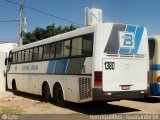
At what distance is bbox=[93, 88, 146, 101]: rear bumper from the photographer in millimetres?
12547

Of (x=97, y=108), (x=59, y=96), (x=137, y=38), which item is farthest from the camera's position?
(x=59, y=96)

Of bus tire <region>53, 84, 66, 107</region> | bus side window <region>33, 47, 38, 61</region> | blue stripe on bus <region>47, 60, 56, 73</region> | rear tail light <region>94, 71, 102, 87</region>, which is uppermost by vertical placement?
bus side window <region>33, 47, 38, 61</region>

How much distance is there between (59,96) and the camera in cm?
1578

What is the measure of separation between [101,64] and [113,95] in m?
1.17

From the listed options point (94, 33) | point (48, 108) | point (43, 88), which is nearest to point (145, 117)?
point (94, 33)

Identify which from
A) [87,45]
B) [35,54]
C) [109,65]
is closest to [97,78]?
[109,65]

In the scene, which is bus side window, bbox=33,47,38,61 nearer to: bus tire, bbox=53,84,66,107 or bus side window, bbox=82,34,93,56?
bus tire, bbox=53,84,66,107

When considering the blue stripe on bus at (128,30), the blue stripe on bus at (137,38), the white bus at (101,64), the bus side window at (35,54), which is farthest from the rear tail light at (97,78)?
the bus side window at (35,54)

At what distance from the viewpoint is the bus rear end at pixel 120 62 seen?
498 inches

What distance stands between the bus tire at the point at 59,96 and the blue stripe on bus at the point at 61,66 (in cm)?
65

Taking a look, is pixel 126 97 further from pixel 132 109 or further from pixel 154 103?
pixel 154 103

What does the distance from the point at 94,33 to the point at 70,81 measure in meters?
2.51

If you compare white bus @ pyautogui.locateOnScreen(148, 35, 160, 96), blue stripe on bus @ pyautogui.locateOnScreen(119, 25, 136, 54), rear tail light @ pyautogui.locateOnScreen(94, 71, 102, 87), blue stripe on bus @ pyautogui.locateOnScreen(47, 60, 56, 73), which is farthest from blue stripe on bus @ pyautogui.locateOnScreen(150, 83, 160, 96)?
blue stripe on bus @ pyautogui.locateOnScreen(47, 60, 56, 73)

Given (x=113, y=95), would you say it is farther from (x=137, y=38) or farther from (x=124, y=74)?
(x=137, y=38)
